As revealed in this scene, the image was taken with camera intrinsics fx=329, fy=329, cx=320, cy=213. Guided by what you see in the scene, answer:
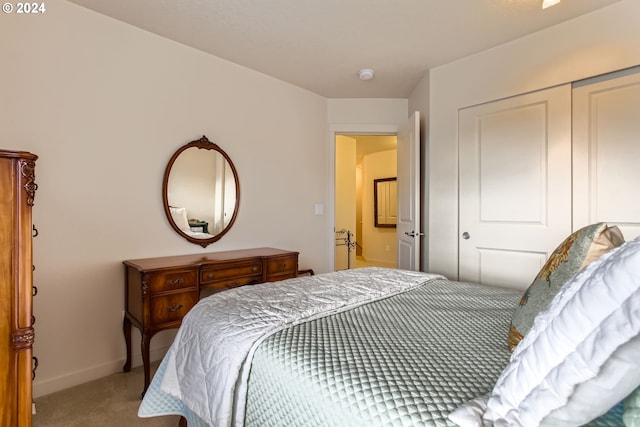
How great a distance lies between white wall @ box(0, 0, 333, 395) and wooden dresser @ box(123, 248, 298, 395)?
18cm

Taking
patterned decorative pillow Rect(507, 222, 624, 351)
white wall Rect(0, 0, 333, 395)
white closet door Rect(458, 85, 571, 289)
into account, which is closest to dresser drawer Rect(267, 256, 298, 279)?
white wall Rect(0, 0, 333, 395)

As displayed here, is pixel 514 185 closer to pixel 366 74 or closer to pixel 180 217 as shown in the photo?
pixel 366 74

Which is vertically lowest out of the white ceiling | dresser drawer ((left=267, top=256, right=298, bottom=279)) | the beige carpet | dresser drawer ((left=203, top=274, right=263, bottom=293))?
the beige carpet

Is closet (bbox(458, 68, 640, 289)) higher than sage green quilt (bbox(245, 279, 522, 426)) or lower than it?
higher

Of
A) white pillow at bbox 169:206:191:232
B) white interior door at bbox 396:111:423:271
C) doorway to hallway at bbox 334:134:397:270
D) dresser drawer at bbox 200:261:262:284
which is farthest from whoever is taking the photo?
doorway to hallway at bbox 334:134:397:270

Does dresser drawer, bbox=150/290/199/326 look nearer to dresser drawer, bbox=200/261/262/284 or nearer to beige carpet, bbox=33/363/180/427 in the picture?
dresser drawer, bbox=200/261/262/284

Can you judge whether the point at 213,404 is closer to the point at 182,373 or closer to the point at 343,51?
the point at 182,373

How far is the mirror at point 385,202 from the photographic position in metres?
6.70

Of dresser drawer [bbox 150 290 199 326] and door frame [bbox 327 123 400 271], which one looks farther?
door frame [bbox 327 123 400 271]

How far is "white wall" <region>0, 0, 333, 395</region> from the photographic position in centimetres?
199

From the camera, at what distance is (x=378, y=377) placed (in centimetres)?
75

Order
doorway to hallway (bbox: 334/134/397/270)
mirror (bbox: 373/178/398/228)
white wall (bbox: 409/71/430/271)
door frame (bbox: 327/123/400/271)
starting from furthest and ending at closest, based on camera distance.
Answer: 1. mirror (bbox: 373/178/398/228)
2. doorway to hallway (bbox: 334/134/397/270)
3. door frame (bbox: 327/123/400/271)
4. white wall (bbox: 409/71/430/271)

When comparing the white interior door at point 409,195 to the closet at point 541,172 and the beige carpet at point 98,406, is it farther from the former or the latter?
the beige carpet at point 98,406

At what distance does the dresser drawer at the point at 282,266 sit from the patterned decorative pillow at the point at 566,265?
197 cm
